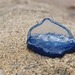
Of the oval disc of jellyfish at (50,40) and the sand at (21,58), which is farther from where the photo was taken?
the oval disc of jellyfish at (50,40)

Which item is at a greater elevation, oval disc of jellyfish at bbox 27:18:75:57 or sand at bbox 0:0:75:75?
oval disc of jellyfish at bbox 27:18:75:57

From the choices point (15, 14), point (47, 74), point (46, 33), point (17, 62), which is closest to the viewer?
point (47, 74)

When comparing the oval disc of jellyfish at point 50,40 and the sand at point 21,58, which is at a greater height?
the oval disc of jellyfish at point 50,40

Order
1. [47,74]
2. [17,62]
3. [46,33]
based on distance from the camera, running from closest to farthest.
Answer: [47,74] < [17,62] < [46,33]

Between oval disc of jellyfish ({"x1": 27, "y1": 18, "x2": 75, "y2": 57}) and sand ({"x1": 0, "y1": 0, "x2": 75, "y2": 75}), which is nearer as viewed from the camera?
sand ({"x1": 0, "y1": 0, "x2": 75, "y2": 75})

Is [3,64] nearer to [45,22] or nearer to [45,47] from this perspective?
[45,47]

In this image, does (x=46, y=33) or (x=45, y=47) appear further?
(x=46, y=33)

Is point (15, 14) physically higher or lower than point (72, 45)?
lower

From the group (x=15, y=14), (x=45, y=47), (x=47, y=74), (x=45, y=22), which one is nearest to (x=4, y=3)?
(x=15, y=14)
